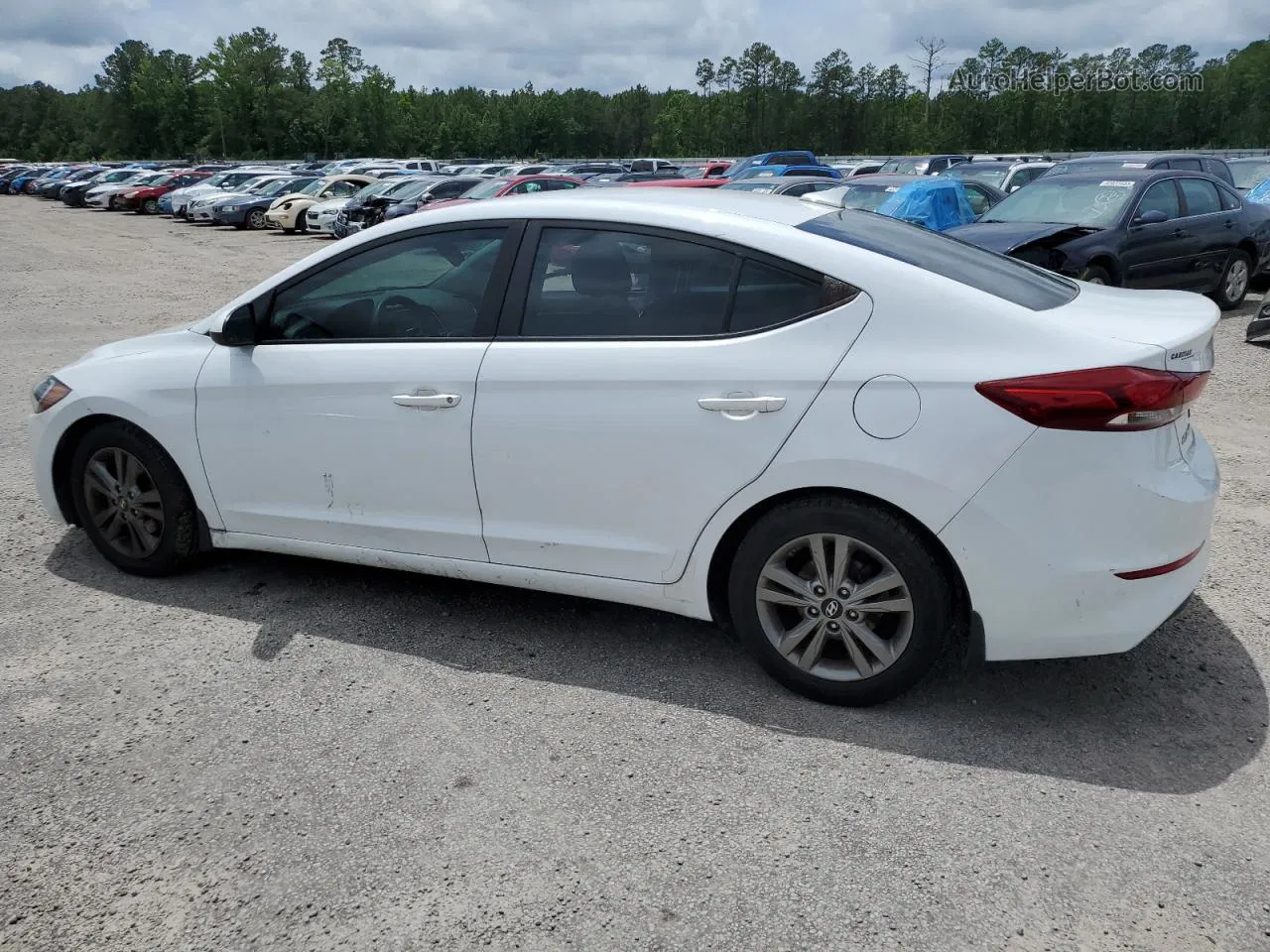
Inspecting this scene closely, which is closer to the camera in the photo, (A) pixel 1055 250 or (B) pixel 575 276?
(B) pixel 575 276

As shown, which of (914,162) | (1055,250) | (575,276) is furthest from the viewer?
(914,162)

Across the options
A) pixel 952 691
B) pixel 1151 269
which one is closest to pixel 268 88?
pixel 1151 269

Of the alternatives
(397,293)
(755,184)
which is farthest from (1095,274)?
(755,184)

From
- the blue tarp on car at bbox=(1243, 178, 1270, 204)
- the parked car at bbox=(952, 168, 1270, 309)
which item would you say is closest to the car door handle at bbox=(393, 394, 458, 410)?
the parked car at bbox=(952, 168, 1270, 309)

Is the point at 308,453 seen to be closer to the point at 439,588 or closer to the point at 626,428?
the point at 439,588

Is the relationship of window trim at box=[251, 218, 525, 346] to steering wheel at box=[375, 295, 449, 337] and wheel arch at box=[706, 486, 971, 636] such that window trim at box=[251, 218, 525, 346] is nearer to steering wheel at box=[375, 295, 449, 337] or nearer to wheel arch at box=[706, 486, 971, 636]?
steering wheel at box=[375, 295, 449, 337]

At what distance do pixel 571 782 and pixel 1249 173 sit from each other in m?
19.1

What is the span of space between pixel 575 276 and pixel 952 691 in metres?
1.91

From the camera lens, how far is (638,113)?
128 meters

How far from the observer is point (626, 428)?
356cm

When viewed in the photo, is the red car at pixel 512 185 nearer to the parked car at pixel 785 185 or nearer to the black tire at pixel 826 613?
the parked car at pixel 785 185

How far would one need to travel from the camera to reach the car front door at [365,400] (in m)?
3.89

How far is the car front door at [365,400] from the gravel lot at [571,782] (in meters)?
0.47

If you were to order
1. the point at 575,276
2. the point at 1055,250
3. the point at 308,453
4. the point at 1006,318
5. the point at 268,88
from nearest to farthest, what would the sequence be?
the point at 1006,318 → the point at 575,276 → the point at 308,453 → the point at 1055,250 → the point at 268,88
